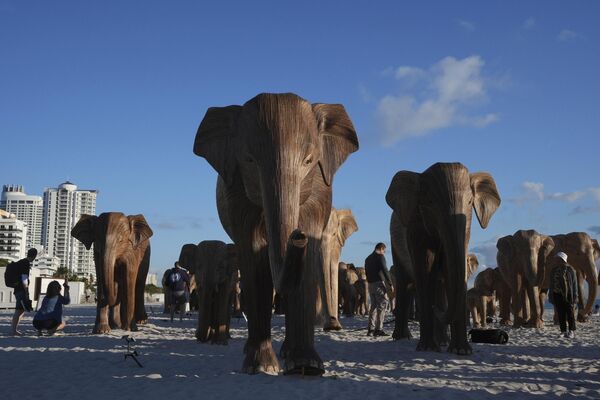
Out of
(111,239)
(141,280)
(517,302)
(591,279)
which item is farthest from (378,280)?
(591,279)

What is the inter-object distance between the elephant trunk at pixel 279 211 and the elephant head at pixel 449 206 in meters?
3.41

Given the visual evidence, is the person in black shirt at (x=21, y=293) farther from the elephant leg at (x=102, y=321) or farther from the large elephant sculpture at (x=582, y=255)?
the large elephant sculpture at (x=582, y=255)

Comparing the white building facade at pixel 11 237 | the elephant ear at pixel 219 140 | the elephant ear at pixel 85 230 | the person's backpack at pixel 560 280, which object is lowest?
the person's backpack at pixel 560 280

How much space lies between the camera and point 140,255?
51.1ft

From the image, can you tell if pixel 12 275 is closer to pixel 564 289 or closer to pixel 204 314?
pixel 204 314

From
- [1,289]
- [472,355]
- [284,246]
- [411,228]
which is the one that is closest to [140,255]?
[411,228]

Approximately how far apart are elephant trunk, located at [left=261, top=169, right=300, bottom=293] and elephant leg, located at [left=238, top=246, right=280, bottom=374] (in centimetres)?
93

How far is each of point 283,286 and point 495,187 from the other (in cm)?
571

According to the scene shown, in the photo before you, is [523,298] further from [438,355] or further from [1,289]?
[1,289]

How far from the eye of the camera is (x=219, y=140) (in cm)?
750

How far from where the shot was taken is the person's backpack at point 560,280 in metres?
13.0

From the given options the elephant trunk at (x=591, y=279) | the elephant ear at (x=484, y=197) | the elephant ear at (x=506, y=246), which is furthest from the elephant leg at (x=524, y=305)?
the elephant ear at (x=484, y=197)

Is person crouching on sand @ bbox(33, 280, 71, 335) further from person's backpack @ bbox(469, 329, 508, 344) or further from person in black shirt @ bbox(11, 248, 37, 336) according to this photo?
person's backpack @ bbox(469, 329, 508, 344)

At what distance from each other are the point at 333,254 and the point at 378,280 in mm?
3347
